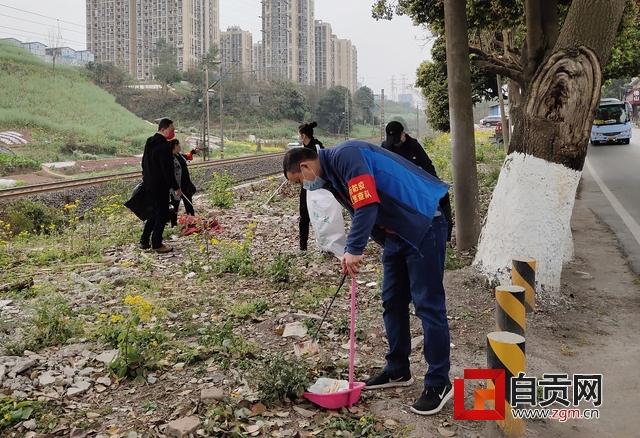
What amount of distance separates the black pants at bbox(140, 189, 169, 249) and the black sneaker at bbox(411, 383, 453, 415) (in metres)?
5.13

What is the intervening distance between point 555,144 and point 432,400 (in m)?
2.90

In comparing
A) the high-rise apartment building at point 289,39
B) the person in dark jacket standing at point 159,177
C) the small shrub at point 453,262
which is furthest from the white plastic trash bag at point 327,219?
the high-rise apartment building at point 289,39

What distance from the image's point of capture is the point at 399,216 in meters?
3.41

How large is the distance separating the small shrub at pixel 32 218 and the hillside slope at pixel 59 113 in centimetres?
1848

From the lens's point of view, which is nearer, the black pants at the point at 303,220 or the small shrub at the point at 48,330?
the small shrub at the point at 48,330

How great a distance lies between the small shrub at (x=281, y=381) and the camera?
140 inches

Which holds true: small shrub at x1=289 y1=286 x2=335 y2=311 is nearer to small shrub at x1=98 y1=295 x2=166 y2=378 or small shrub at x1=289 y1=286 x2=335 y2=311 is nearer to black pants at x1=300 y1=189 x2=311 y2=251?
small shrub at x1=98 y1=295 x2=166 y2=378

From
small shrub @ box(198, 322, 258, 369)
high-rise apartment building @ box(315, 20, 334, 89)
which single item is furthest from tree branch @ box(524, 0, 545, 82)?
high-rise apartment building @ box(315, 20, 334, 89)

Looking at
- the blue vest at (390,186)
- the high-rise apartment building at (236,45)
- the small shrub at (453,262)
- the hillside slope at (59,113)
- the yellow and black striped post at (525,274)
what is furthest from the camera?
the high-rise apartment building at (236,45)

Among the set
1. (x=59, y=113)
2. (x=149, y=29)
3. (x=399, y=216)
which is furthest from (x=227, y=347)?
(x=149, y=29)

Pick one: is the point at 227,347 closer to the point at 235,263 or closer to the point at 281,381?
the point at 281,381

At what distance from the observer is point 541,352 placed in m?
4.43

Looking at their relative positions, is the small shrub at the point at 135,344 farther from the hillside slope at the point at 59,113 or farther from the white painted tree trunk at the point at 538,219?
the hillside slope at the point at 59,113

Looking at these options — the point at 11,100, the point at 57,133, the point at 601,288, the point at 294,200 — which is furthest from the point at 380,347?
the point at 11,100
